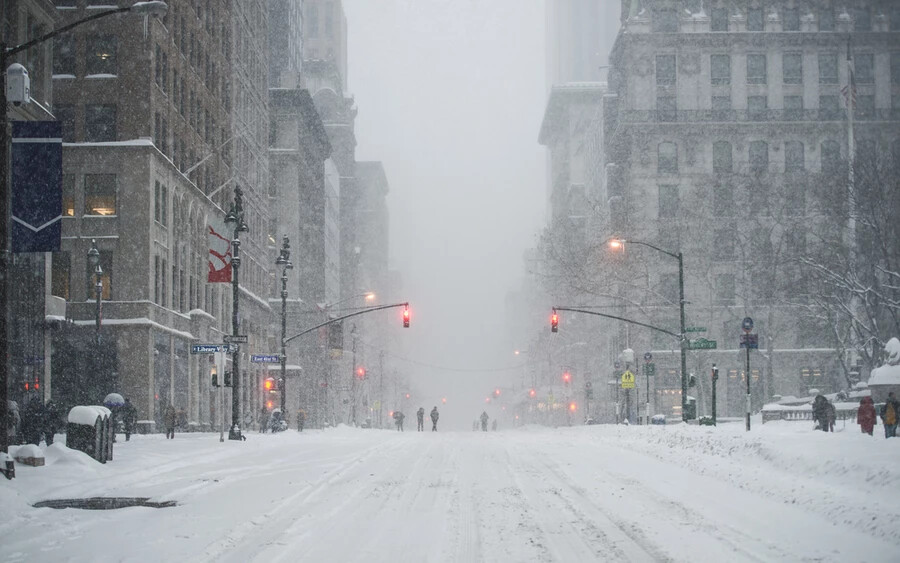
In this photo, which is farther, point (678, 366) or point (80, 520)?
point (678, 366)

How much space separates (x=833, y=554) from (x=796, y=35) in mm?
89998

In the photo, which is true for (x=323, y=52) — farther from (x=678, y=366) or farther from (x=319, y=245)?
(x=678, y=366)

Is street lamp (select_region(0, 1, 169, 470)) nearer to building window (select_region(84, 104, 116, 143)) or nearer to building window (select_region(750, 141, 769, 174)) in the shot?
building window (select_region(84, 104, 116, 143))

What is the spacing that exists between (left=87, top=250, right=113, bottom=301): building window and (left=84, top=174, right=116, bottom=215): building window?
6.67 ft

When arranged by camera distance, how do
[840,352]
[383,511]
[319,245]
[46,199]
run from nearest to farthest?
[383,511] → [46,199] → [840,352] → [319,245]

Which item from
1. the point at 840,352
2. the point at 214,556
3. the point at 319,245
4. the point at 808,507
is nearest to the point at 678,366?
the point at 840,352

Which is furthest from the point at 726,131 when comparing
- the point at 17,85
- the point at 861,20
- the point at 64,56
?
the point at 17,85

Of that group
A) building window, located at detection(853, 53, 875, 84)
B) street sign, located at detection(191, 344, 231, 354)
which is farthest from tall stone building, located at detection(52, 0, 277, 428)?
building window, located at detection(853, 53, 875, 84)

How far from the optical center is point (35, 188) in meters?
18.7

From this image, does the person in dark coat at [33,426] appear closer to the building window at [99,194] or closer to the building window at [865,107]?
the building window at [99,194]

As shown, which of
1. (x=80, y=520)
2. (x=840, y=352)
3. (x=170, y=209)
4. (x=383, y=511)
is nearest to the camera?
(x=80, y=520)

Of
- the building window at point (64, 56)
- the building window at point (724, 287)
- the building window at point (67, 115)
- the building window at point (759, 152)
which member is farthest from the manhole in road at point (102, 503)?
the building window at point (759, 152)

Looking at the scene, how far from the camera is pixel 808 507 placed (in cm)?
1538

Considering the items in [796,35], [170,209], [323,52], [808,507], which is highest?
[323,52]
